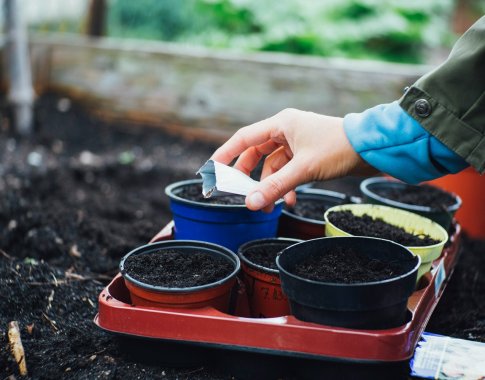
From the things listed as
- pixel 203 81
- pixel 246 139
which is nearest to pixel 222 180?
pixel 246 139

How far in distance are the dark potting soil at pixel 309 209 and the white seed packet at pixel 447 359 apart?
754mm

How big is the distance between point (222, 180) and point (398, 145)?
524 millimetres

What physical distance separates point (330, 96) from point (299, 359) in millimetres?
2731

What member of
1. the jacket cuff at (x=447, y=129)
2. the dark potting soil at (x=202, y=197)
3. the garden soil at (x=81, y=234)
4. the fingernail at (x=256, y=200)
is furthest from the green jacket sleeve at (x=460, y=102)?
the dark potting soil at (x=202, y=197)

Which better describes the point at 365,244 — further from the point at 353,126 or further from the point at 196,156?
the point at 196,156

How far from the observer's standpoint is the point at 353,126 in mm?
1630

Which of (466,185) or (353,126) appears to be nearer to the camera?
(353,126)

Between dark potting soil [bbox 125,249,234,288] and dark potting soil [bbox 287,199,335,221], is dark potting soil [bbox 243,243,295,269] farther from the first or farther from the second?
dark potting soil [bbox 287,199,335,221]

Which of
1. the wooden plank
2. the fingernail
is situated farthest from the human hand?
the wooden plank

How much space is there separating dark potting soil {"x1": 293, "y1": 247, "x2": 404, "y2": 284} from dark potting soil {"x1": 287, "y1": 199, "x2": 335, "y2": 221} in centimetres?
63

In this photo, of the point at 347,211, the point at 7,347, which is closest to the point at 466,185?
the point at 347,211

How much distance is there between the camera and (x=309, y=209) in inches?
99.1

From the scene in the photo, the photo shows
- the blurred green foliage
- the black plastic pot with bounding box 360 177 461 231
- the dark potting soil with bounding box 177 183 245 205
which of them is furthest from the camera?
the blurred green foliage

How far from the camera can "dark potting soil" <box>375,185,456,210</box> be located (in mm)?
2578
